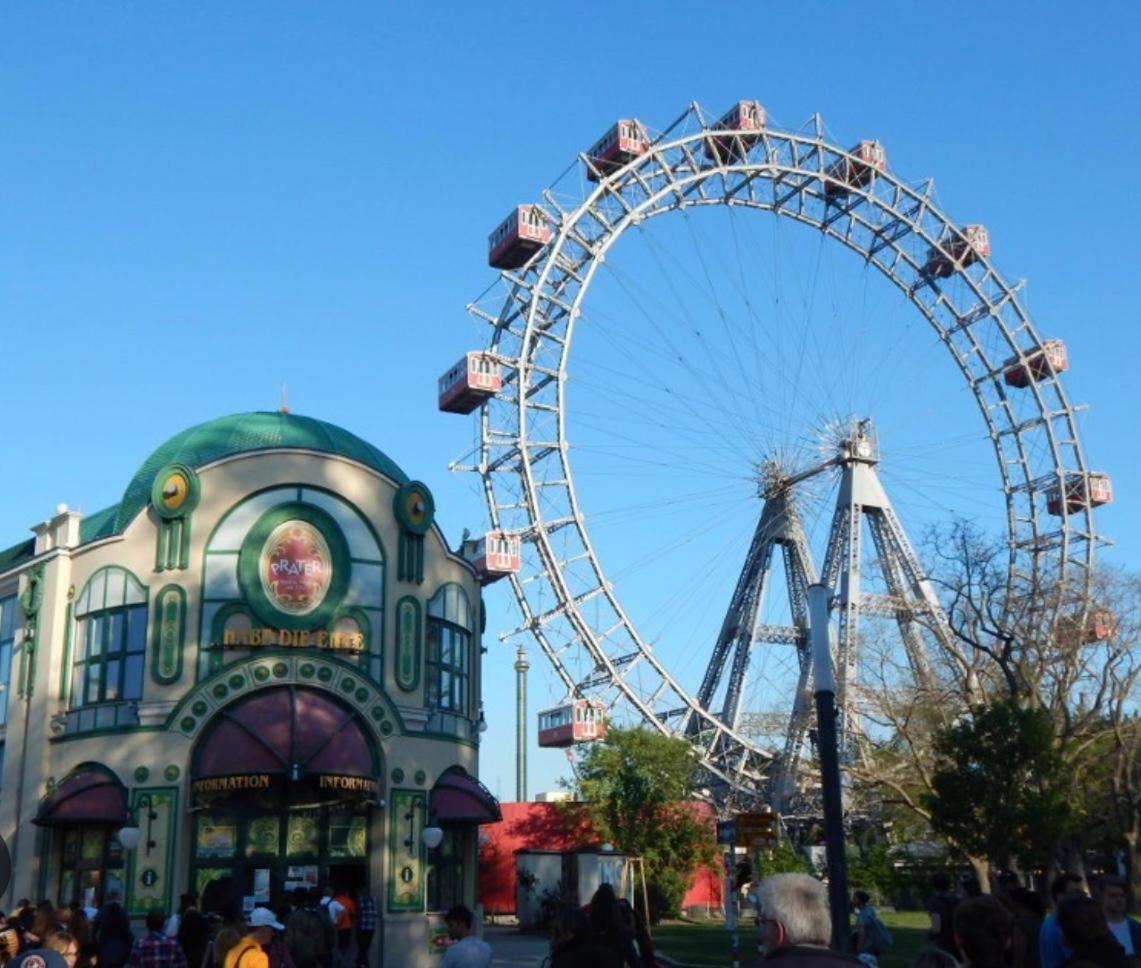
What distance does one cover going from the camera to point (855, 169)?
2218 inches

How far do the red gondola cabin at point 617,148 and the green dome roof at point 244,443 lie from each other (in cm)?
2010

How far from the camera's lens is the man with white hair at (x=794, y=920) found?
5738 mm

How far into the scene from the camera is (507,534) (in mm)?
45812

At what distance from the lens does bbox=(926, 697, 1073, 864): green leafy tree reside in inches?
1125

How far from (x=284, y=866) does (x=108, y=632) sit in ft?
21.3

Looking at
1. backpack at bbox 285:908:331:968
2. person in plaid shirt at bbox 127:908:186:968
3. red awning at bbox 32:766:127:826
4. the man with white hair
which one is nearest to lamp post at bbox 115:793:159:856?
red awning at bbox 32:766:127:826

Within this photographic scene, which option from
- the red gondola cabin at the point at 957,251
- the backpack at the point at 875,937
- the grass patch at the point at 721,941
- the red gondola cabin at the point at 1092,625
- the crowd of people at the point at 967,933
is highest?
the red gondola cabin at the point at 957,251

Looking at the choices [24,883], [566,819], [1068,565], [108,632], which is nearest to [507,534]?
[566,819]

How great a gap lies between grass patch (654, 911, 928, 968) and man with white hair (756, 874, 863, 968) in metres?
20.2

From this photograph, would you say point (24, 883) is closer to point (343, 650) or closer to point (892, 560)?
point (343, 650)

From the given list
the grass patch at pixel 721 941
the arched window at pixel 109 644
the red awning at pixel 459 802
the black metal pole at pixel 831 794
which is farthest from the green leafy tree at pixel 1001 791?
the arched window at pixel 109 644

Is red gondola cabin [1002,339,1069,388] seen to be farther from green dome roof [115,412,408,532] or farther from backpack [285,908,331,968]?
backpack [285,908,331,968]

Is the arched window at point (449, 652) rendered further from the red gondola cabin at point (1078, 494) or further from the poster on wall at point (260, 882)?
the red gondola cabin at point (1078, 494)

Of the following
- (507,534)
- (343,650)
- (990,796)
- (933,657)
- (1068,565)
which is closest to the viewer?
(990,796)
